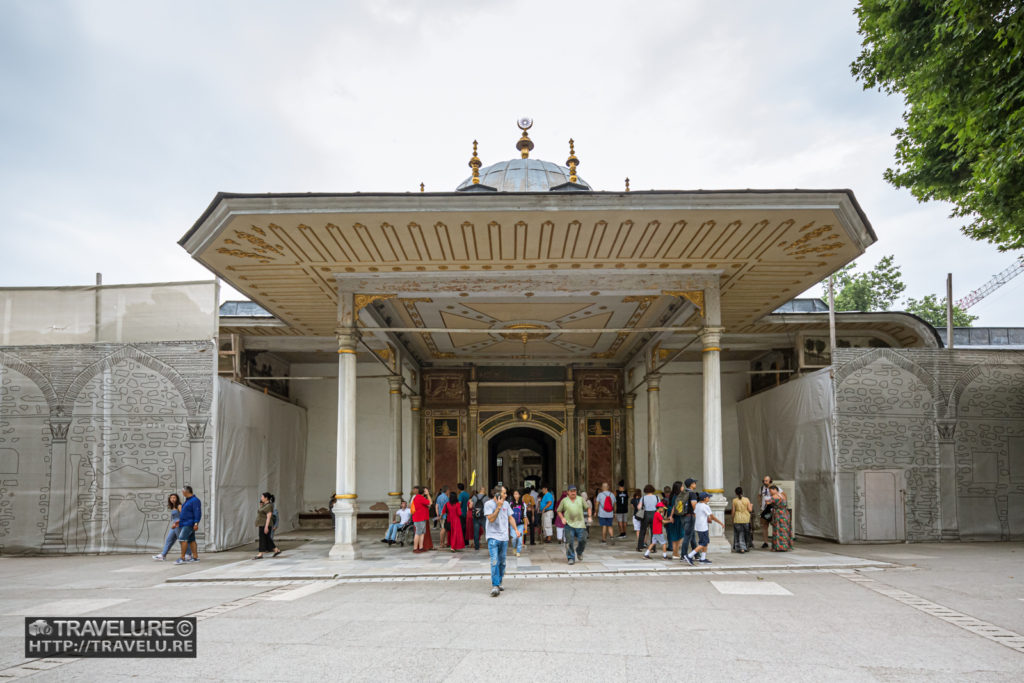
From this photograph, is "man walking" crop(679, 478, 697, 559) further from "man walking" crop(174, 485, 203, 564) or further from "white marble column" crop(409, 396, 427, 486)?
"white marble column" crop(409, 396, 427, 486)

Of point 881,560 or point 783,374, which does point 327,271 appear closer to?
point 881,560

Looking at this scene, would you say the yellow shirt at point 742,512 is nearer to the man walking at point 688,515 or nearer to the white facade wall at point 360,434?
the man walking at point 688,515

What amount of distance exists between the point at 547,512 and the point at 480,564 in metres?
2.82

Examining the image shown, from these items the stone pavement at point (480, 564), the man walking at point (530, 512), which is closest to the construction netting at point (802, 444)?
the stone pavement at point (480, 564)

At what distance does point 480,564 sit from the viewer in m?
9.63

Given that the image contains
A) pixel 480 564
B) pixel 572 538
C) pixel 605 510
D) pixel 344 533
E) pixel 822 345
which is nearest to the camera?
pixel 572 538

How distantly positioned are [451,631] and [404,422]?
1250 centimetres

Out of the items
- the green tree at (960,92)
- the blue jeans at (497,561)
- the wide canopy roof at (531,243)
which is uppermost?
the green tree at (960,92)

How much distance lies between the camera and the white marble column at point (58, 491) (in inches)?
446

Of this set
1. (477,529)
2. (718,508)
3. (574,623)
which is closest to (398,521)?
(477,529)

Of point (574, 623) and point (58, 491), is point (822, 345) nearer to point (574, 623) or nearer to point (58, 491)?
point (574, 623)

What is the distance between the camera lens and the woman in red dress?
1152cm

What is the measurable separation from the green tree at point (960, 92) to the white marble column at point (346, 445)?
7.47m

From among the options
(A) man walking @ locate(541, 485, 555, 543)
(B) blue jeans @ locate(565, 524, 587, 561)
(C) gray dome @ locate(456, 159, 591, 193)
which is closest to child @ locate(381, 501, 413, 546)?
(A) man walking @ locate(541, 485, 555, 543)
